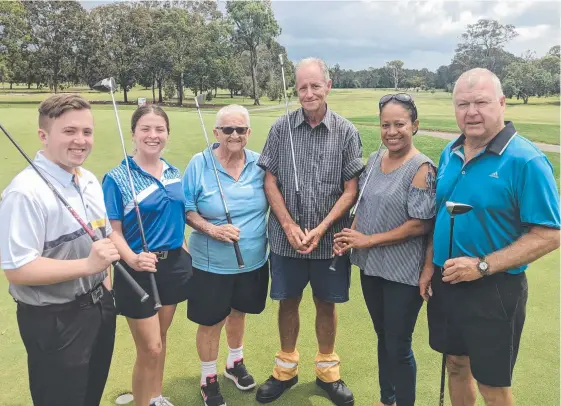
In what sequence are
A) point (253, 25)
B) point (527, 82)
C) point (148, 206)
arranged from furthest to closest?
point (253, 25) → point (527, 82) → point (148, 206)

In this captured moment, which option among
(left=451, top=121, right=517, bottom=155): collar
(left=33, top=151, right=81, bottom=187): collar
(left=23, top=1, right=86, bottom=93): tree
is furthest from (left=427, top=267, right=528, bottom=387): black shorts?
(left=23, top=1, right=86, bottom=93): tree

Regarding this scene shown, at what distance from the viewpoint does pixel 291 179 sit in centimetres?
334

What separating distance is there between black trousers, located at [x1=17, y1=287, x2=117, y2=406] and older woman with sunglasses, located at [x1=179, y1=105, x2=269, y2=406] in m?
1.01

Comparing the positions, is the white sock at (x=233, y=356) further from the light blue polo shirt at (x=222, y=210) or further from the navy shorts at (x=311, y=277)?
the light blue polo shirt at (x=222, y=210)

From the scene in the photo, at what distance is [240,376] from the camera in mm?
3508

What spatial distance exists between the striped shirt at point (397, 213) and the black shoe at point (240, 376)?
1.26 meters

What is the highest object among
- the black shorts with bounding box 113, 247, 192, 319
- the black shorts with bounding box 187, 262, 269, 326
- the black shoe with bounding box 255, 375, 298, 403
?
the black shorts with bounding box 113, 247, 192, 319

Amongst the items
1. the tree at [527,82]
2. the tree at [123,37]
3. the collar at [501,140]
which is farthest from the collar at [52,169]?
the tree at [527,82]

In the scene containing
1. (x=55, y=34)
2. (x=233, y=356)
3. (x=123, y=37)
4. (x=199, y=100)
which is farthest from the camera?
(x=123, y=37)

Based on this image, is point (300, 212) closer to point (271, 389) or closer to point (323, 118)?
point (323, 118)

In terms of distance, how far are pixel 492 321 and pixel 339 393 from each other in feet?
4.20

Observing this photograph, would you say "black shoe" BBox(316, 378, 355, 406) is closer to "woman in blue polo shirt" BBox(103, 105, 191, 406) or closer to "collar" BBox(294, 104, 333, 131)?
"woman in blue polo shirt" BBox(103, 105, 191, 406)

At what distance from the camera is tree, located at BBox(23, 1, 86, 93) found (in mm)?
40719

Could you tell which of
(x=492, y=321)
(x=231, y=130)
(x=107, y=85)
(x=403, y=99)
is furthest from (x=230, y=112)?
(x=492, y=321)
